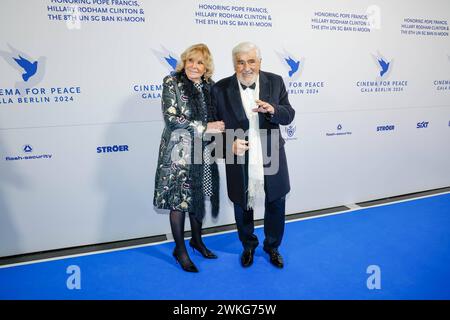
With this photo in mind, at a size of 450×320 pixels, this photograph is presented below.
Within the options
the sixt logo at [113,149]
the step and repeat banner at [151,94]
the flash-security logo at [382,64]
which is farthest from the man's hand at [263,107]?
the flash-security logo at [382,64]

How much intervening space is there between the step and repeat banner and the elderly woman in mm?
668

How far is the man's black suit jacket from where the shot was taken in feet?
6.60

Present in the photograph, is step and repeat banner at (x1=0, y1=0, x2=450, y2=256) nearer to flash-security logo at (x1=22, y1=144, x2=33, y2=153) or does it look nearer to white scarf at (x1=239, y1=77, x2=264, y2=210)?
flash-security logo at (x1=22, y1=144, x2=33, y2=153)

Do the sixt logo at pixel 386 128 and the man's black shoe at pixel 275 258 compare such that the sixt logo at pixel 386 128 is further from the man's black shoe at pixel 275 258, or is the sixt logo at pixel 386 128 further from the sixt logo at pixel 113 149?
the sixt logo at pixel 113 149

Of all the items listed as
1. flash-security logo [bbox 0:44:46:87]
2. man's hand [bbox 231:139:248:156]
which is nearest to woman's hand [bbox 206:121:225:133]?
man's hand [bbox 231:139:248:156]

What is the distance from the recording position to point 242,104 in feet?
6.61

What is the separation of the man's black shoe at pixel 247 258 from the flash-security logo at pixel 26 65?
204cm

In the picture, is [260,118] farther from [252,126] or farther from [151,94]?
[151,94]

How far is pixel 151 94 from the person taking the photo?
8.66ft

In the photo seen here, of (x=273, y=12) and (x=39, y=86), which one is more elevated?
(x=273, y=12)

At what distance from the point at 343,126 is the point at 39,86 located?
282cm

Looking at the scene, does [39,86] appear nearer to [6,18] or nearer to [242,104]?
[6,18]

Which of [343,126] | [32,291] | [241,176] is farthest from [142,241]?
[343,126]

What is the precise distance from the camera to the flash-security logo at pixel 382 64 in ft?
10.9
